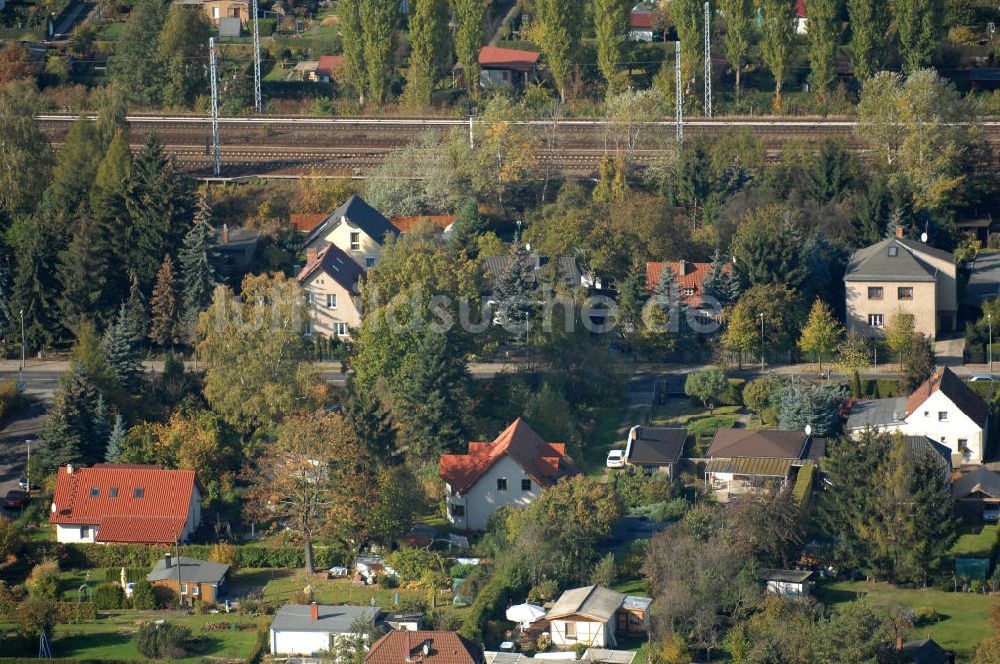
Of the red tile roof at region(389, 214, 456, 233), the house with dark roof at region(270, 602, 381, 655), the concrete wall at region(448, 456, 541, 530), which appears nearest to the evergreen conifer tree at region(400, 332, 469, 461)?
the concrete wall at region(448, 456, 541, 530)

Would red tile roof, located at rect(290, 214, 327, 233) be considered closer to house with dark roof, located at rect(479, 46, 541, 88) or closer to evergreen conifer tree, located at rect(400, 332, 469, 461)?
house with dark roof, located at rect(479, 46, 541, 88)

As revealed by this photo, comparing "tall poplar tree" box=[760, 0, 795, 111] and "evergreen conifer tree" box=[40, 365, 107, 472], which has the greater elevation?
"tall poplar tree" box=[760, 0, 795, 111]

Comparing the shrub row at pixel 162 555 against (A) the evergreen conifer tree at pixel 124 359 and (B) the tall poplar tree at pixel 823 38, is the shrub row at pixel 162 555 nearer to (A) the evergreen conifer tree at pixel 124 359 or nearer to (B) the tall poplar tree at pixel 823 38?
(A) the evergreen conifer tree at pixel 124 359

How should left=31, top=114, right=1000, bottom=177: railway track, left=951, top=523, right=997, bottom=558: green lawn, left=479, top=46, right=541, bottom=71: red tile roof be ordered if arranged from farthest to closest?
left=479, top=46, right=541, bottom=71: red tile roof → left=31, top=114, right=1000, bottom=177: railway track → left=951, top=523, right=997, bottom=558: green lawn

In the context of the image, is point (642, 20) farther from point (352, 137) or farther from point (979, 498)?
point (979, 498)

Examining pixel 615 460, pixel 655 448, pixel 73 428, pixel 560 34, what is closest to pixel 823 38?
pixel 560 34

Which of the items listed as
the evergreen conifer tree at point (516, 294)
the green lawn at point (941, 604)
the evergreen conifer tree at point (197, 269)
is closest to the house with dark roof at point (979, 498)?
the green lawn at point (941, 604)
